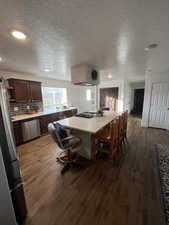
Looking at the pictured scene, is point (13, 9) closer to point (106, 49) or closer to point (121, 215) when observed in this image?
point (106, 49)

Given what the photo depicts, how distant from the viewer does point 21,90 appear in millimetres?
3426

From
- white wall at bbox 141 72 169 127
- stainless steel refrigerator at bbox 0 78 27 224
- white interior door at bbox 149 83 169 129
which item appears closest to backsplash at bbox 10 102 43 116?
stainless steel refrigerator at bbox 0 78 27 224

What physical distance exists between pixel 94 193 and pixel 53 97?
4.67 metres

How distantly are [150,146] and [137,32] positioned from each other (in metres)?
2.97

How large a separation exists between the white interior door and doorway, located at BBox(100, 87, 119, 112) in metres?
2.25

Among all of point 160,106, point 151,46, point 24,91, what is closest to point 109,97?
point 160,106

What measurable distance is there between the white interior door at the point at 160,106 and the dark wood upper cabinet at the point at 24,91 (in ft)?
16.2

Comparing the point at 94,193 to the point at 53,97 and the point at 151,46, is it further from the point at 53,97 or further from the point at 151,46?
the point at 53,97

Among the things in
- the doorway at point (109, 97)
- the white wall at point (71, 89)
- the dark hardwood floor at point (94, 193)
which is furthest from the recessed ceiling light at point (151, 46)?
the doorway at point (109, 97)

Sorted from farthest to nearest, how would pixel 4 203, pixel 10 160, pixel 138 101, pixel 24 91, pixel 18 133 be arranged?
pixel 138 101, pixel 24 91, pixel 18 133, pixel 10 160, pixel 4 203

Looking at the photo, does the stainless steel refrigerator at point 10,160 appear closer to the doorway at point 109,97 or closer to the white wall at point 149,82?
the white wall at point 149,82

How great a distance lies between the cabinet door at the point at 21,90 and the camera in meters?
3.24

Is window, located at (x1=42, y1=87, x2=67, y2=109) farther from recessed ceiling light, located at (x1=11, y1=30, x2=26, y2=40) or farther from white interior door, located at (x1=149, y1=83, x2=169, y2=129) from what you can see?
white interior door, located at (x1=149, y1=83, x2=169, y2=129)

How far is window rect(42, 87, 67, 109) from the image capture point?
4898 mm
